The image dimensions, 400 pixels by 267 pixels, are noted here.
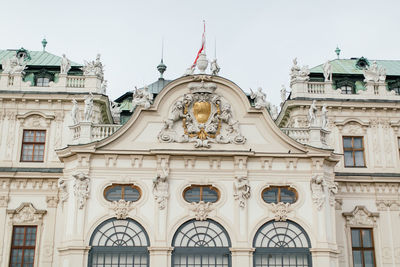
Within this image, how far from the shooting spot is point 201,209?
1058 inches

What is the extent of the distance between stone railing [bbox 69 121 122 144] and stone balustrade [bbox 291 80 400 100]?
11.3 metres

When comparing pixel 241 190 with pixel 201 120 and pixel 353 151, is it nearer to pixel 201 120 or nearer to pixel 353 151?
pixel 201 120

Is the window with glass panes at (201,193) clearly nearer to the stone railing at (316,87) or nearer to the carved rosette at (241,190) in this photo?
the carved rosette at (241,190)

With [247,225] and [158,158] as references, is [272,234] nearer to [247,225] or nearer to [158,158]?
[247,225]

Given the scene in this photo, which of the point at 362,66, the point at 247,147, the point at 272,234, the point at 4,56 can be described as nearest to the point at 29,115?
the point at 4,56

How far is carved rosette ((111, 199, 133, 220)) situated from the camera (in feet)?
87.1

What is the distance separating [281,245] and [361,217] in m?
6.95

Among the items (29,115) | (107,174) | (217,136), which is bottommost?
(107,174)

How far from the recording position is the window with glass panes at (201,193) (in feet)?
89.7

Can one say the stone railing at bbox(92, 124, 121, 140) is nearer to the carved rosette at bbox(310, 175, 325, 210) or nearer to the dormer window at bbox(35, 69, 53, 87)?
the dormer window at bbox(35, 69, 53, 87)

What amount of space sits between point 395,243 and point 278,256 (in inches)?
320

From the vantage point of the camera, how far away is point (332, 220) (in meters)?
27.4

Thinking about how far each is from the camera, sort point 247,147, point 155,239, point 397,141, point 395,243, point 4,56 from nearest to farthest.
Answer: point 155,239, point 247,147, point 395,243, point 397,141, point 4,56

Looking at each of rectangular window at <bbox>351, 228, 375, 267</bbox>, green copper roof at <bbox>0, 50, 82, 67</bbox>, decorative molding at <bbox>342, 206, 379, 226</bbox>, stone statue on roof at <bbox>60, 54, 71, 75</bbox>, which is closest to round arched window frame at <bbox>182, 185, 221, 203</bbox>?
decorative molding at <bbox>342, 206, 379, 226</bbox>
